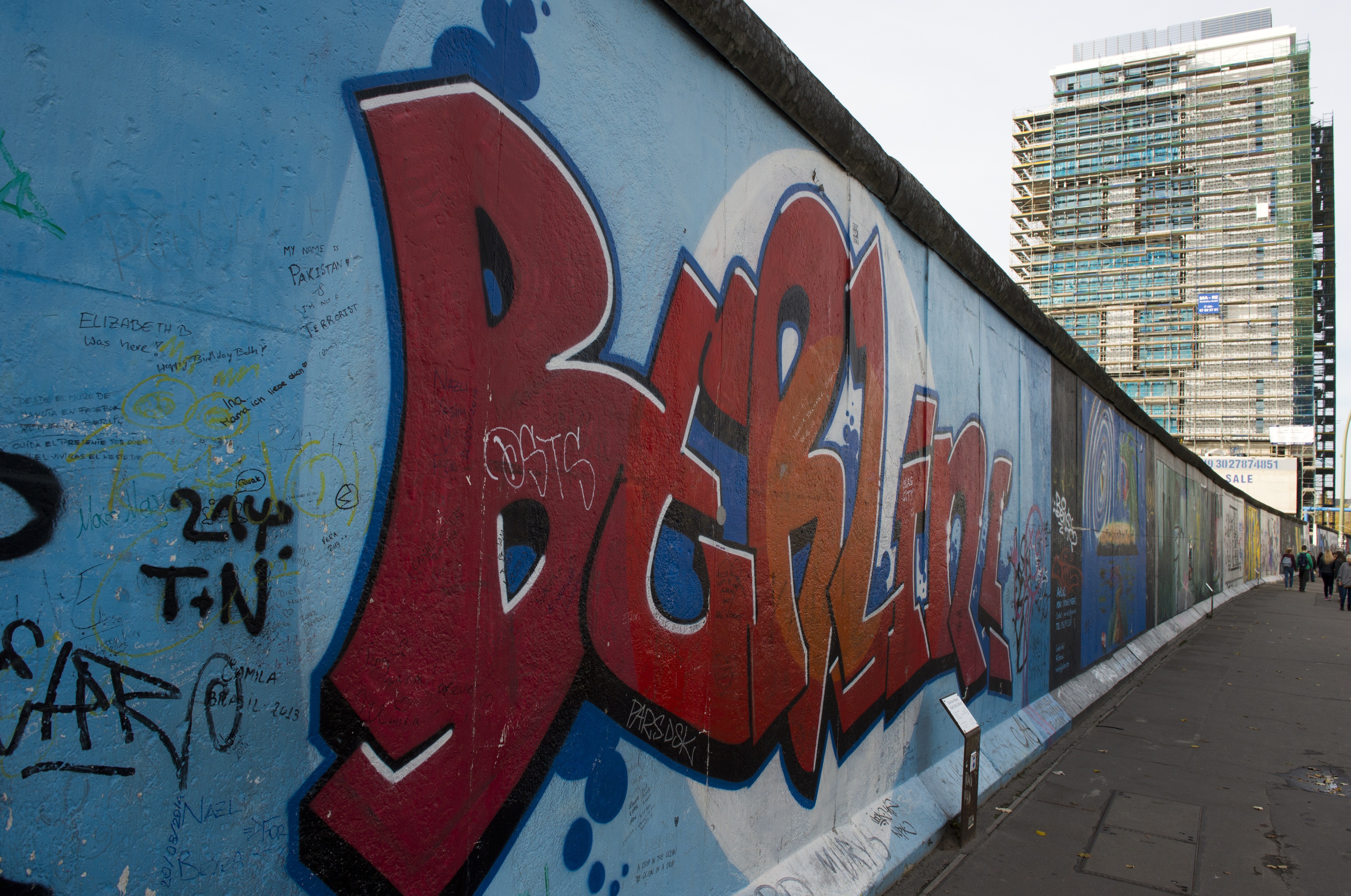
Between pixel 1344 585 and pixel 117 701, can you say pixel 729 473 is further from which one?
pixel 1344 585

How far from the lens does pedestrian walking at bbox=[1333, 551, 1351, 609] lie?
23422mm

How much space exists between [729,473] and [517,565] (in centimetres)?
128

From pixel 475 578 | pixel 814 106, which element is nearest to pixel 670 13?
pixel 814 106

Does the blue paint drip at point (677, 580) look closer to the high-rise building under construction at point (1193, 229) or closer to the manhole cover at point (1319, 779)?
the manhole cover at point (1319, 779)

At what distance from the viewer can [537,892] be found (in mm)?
2578

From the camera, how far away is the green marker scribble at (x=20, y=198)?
157 cm

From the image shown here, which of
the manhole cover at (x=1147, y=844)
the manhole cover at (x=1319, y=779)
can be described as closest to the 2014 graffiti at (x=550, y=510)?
the manhole cover at (x=1147, y=844)

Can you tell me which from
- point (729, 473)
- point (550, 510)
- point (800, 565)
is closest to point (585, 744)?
point (550, 510)

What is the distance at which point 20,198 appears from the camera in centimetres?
159

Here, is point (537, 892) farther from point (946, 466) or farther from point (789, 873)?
point (946, 466)

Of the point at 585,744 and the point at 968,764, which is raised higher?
the point at 585,744

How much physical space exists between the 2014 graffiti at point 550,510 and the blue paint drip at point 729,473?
1 centimetres

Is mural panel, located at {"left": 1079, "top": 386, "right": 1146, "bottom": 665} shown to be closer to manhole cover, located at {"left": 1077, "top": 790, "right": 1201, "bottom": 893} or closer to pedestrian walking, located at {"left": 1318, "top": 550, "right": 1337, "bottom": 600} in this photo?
manhole cover, located at {"left": 1077, "top": 790, "right": 1201, "bottom": 893}

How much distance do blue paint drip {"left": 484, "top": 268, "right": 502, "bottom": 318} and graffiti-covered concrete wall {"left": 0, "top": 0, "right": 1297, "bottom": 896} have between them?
19 millimetres
